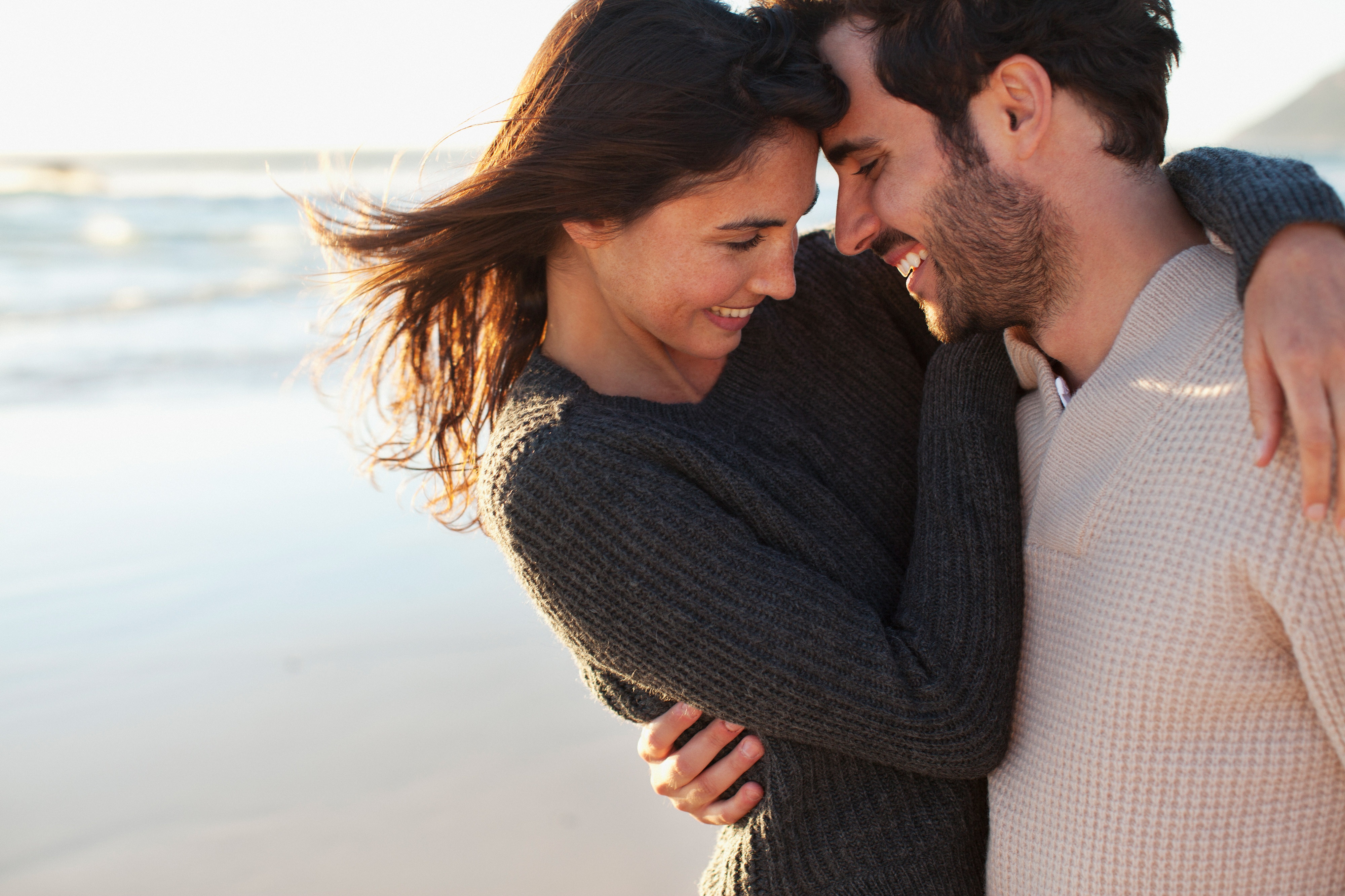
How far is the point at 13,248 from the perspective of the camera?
1011 cm

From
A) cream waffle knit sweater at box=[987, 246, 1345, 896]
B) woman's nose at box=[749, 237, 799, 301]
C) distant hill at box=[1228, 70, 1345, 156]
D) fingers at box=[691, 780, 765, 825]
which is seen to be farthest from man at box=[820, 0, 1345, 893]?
distant hill at box=[1228, 70, 1345, 156]

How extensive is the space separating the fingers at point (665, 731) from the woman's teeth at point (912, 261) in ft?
2.75

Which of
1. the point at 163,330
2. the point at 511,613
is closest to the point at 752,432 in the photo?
the point at 511,613

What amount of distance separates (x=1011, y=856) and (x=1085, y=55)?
119 centimetres

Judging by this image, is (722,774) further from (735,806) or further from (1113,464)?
(1113,464)

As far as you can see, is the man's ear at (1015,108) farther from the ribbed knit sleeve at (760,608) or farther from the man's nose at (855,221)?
the ribbed knit sleeve at (760,608)

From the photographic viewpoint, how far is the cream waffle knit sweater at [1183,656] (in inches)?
47.6

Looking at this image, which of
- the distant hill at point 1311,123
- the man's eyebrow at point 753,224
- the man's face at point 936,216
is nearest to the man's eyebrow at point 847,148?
the man's face at point 936,216

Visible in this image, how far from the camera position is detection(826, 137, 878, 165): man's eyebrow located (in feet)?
5.76

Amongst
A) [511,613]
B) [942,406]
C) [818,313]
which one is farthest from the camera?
[511,613]

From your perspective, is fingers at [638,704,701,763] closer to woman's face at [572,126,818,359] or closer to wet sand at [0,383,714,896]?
woman's face at [572,126,818,359]

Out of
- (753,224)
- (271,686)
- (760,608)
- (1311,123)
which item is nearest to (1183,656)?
(760,608)

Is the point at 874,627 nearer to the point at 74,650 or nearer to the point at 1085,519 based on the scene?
the point at 1085,519

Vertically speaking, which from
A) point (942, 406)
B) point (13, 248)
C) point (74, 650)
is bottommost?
point (13, 248)
